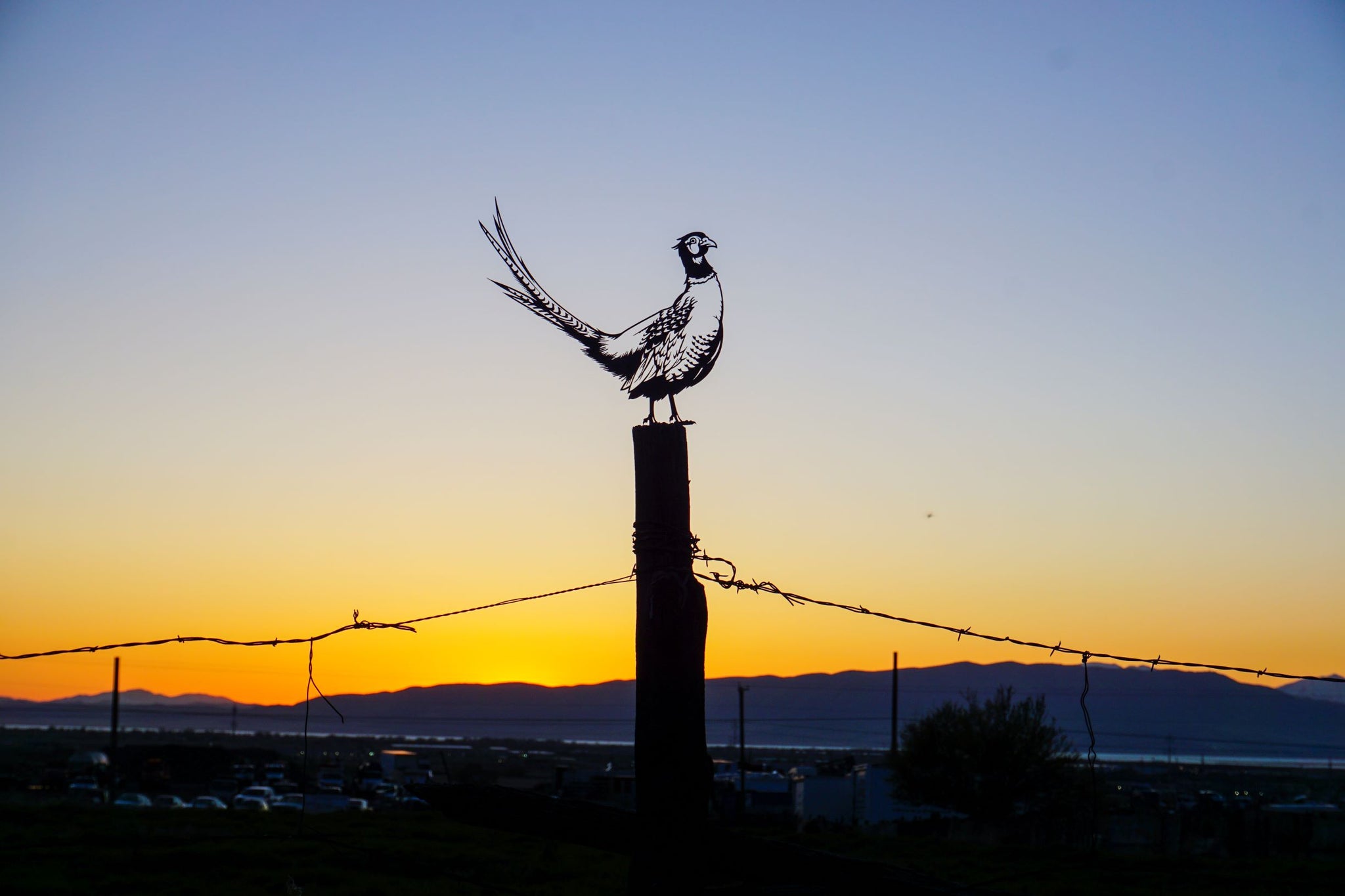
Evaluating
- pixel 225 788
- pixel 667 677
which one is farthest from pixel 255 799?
pixel 667 677

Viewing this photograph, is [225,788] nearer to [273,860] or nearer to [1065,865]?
[273,860]

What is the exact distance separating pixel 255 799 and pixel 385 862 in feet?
92.0

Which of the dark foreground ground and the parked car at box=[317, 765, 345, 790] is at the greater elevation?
the dark foreground ground

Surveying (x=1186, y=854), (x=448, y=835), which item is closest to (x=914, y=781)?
(x=1186, y=854)

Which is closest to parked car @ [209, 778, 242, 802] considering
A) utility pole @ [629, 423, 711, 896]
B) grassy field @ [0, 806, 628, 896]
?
grassy field @ [0, 806, 628, 896]

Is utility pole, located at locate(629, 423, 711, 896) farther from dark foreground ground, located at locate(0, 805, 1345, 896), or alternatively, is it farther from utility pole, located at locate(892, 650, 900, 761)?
utility pole, located at locate(892, 650, 900, 761)

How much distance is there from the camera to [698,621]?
4.50 m

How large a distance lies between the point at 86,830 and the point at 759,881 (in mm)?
18365

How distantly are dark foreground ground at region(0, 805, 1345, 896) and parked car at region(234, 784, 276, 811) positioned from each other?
1494 centimetres

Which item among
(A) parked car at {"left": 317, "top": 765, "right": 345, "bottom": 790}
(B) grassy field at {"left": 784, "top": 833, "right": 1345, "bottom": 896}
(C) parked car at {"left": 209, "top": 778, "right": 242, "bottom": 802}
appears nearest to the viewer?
(B) grassy field at {"left": 784, "top": 833, "right": 1345, "bottom": 896}

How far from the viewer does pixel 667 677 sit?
14.4 feet

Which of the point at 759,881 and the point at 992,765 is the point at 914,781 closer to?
the point at 992,765

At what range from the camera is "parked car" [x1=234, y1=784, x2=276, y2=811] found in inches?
1501

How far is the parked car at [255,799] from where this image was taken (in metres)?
38.1
